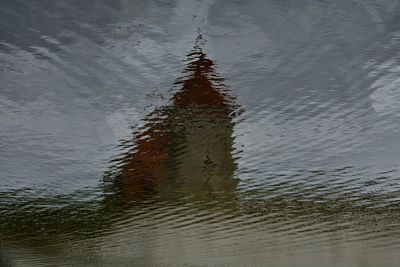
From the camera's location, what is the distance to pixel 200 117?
220cm

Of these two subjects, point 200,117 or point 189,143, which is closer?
point 200,117

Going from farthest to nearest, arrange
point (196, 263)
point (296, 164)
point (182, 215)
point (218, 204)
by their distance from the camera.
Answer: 1. point (196, 263)
2. point (182, 215)
3. point (218, 204)
4. point (296, 164)

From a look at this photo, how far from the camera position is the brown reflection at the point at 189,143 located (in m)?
2.02

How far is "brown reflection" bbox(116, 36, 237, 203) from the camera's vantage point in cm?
202

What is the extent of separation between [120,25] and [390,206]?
2.31 m

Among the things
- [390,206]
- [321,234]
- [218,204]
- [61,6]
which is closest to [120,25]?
[61,6]

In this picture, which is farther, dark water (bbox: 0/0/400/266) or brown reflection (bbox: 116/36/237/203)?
brown reflection (bbox: 116/36/237/203)

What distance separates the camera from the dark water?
169 cm

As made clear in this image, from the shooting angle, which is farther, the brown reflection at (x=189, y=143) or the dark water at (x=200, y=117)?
the brown reflection at (x=189, y=143)

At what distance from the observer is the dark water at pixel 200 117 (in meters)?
1.69

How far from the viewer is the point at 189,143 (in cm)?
243

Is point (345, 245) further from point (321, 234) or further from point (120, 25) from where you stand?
point (120, 25)

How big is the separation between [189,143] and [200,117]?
0.84ft

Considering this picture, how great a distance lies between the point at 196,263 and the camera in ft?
18.3
